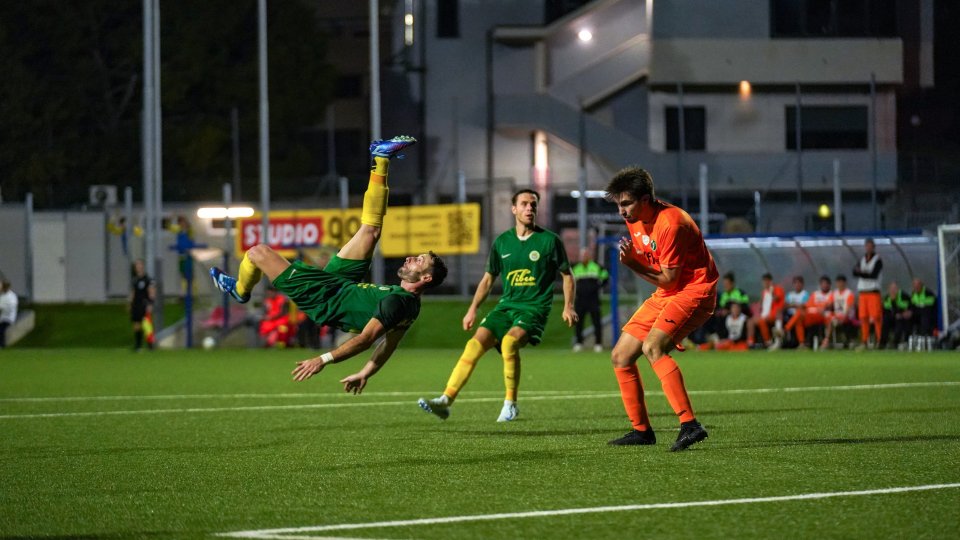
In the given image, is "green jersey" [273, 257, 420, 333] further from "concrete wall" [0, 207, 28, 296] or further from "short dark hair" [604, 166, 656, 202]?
"concrete wall" [0, 207, 28, 296]

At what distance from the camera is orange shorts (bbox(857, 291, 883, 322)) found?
27.7 m

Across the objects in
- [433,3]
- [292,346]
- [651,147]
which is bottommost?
[292,346]

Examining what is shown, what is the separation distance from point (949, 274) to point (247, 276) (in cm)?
1943

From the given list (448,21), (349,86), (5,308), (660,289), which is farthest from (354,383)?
(349,86)

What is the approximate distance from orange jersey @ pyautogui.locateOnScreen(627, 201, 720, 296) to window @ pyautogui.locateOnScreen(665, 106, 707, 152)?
40.8 meters

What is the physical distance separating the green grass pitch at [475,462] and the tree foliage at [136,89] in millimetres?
34527

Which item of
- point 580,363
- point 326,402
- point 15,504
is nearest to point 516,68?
point 580,363

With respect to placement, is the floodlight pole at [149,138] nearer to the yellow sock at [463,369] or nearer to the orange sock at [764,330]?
the orange sock at [764,330]

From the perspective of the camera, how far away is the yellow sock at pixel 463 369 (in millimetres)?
12930

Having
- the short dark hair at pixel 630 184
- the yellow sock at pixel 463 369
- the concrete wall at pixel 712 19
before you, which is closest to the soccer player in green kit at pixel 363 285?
the short dark hair at pixel 630 184

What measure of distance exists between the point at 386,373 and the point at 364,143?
130 ft

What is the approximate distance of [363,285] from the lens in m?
10.9

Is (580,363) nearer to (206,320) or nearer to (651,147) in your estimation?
(206,320)

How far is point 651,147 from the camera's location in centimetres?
5094
